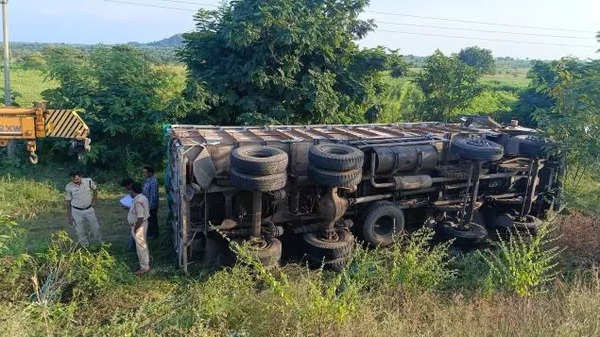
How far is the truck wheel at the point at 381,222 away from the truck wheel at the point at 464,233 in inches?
31.8

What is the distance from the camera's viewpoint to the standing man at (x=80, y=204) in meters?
6.41

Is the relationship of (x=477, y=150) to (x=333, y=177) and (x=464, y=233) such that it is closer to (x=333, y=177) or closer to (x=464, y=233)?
(x=464, y=233)

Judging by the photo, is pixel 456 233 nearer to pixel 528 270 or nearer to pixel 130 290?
pixel 528 270

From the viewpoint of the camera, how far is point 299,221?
6.61 m

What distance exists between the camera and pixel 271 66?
37.0ft

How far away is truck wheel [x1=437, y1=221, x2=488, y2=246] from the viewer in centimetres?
705

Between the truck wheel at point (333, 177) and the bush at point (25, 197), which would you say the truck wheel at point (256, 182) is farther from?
the bush at point (25, 197)

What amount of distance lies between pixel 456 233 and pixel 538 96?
1741 centimetres

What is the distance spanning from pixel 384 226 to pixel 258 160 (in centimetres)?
286

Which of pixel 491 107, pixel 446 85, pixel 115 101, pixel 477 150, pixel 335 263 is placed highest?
pixel 446 85

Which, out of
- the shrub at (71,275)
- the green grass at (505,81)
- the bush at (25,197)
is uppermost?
the green grass at (505,81)

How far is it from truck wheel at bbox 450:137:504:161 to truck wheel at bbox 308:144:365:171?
199 centimetres

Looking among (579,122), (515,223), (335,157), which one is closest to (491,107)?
(515,223)

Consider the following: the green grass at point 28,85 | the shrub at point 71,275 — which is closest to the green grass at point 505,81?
the shrub at point 71,275
